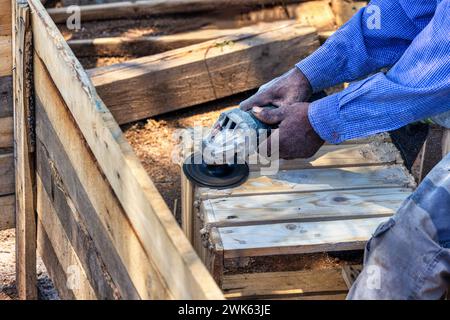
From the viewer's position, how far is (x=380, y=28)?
321cm

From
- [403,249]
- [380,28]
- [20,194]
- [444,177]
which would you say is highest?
[380,28]

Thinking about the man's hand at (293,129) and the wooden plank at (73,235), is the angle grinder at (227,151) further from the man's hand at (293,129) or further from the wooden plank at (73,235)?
the wooden plank at (73,235)

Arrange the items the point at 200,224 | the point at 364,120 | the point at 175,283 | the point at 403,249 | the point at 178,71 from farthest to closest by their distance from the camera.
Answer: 1. the point at 178,71
2. the point at 200,224
3. the point at 364,120
4. the point at 403,249
5. the point at 175,283

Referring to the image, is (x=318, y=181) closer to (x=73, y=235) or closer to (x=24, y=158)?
(x=73, y=235)

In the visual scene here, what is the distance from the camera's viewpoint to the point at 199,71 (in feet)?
15.8

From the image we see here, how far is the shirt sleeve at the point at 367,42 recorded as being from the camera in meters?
3.19

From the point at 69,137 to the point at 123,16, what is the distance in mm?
3208

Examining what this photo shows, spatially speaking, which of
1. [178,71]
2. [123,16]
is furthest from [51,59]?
[123,16]

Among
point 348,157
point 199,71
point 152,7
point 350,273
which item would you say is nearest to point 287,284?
point 350,273

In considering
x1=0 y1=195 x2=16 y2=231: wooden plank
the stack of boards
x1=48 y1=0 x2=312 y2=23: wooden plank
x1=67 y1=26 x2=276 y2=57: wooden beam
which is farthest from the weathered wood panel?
x1=48 y1=0 x2=312 y2=23: wooden plank

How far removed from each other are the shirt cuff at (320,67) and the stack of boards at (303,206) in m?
0.31

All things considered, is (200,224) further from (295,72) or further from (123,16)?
(123,16)

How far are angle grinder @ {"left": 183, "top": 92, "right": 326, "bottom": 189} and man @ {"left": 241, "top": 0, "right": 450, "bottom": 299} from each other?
0.22 feet

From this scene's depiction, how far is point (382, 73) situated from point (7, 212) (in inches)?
70.5
